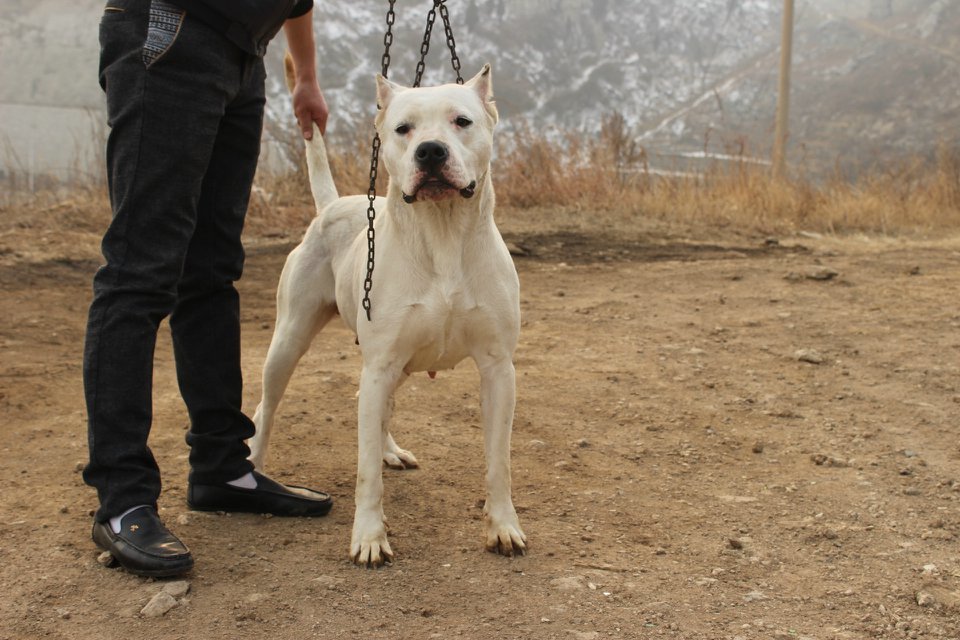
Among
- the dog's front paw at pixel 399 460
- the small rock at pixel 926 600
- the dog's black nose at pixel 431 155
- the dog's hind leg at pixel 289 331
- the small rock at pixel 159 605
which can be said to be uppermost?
the dog's black nose at pixel 431 155

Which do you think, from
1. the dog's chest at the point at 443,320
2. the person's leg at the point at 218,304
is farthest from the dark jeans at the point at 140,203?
the dog's chest at the point at 443,320

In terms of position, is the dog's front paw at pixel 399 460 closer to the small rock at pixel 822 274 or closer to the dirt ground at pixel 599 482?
the dirt ground at pixel 599 482

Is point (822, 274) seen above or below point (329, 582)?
above

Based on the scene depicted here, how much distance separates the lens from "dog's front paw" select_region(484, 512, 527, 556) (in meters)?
3.04

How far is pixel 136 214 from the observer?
8.91 feet

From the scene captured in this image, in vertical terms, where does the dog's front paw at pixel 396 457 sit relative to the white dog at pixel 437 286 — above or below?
below

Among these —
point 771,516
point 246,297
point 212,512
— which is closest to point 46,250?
point 246,297

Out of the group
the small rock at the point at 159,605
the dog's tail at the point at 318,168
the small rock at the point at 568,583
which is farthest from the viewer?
the dog's tail at the point at 318,168

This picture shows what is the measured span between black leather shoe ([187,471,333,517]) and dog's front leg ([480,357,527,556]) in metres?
0.62

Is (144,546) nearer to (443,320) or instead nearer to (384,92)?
(443,320)

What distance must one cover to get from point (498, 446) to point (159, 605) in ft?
3.61

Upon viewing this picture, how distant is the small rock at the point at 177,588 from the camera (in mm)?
2639

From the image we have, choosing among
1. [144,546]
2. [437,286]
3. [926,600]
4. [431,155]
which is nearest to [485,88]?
[431,155]

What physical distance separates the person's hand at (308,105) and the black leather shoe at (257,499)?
1.29 metres
